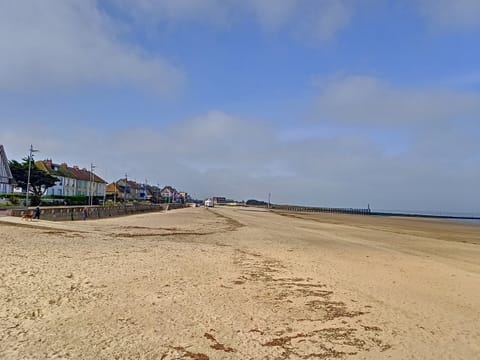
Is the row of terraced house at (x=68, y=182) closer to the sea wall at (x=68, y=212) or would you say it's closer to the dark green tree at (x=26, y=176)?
the dark green tree at (x=26, y=176)

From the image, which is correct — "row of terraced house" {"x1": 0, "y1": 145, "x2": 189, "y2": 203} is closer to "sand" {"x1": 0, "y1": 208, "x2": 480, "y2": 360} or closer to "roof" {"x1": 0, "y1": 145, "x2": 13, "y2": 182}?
"roof" {"x1": 0, "y1": 145, "x2": 13, "y2": 182}

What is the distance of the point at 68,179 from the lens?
93500 millimetres

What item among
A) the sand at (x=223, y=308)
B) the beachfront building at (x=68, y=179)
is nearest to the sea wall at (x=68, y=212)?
the sand at (x=223, y=308)

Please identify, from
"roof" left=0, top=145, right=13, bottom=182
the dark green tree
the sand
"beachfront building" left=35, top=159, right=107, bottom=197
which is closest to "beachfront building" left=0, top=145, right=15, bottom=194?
"roof" left=0, top=145, right=13, bottom=182

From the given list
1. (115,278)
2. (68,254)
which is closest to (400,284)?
(115,278)

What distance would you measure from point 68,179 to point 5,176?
38.2 m

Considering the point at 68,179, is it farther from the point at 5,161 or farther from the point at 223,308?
the point at 223,308

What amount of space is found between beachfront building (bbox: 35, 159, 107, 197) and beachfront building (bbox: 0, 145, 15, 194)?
22.9 metres

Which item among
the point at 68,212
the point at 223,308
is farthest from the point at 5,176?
the point at 223,308

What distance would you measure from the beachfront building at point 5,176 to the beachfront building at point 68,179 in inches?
901

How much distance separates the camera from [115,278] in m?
9.38

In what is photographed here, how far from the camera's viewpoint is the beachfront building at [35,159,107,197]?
281ft

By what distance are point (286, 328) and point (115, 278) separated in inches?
186

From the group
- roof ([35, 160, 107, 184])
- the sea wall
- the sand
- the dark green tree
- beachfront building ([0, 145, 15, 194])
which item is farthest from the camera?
roof ([35, 160, 107, 184])
